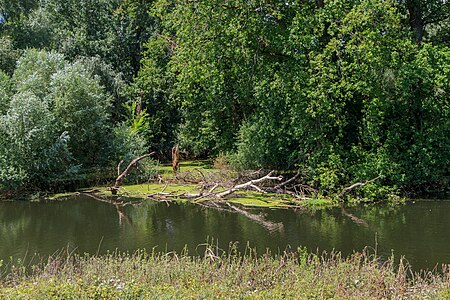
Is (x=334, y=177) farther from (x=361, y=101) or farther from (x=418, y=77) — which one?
(x=418, y=77)

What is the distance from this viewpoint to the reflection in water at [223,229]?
1236 cm

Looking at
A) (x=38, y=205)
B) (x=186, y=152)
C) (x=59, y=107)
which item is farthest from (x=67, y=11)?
(x=38, y=205)

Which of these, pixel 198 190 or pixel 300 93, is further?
pixel 198 190

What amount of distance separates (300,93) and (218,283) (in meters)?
12.5

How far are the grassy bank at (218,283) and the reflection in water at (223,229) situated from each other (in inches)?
75.7

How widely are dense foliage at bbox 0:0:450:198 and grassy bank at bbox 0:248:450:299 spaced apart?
10.5 m

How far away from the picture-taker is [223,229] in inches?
570

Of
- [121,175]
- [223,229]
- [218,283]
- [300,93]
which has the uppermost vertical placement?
[300,93]

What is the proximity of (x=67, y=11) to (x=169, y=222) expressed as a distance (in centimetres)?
2699

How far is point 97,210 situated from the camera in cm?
1853

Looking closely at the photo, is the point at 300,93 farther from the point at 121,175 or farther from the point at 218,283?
the point at 218,283

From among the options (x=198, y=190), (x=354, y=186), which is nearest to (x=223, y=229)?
(x=354, y=186)

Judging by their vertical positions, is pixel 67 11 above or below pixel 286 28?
above

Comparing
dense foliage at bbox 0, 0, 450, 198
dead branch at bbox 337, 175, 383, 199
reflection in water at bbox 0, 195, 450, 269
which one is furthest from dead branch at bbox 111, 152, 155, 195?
dead branch at bbox 337, 175, 383, 199
